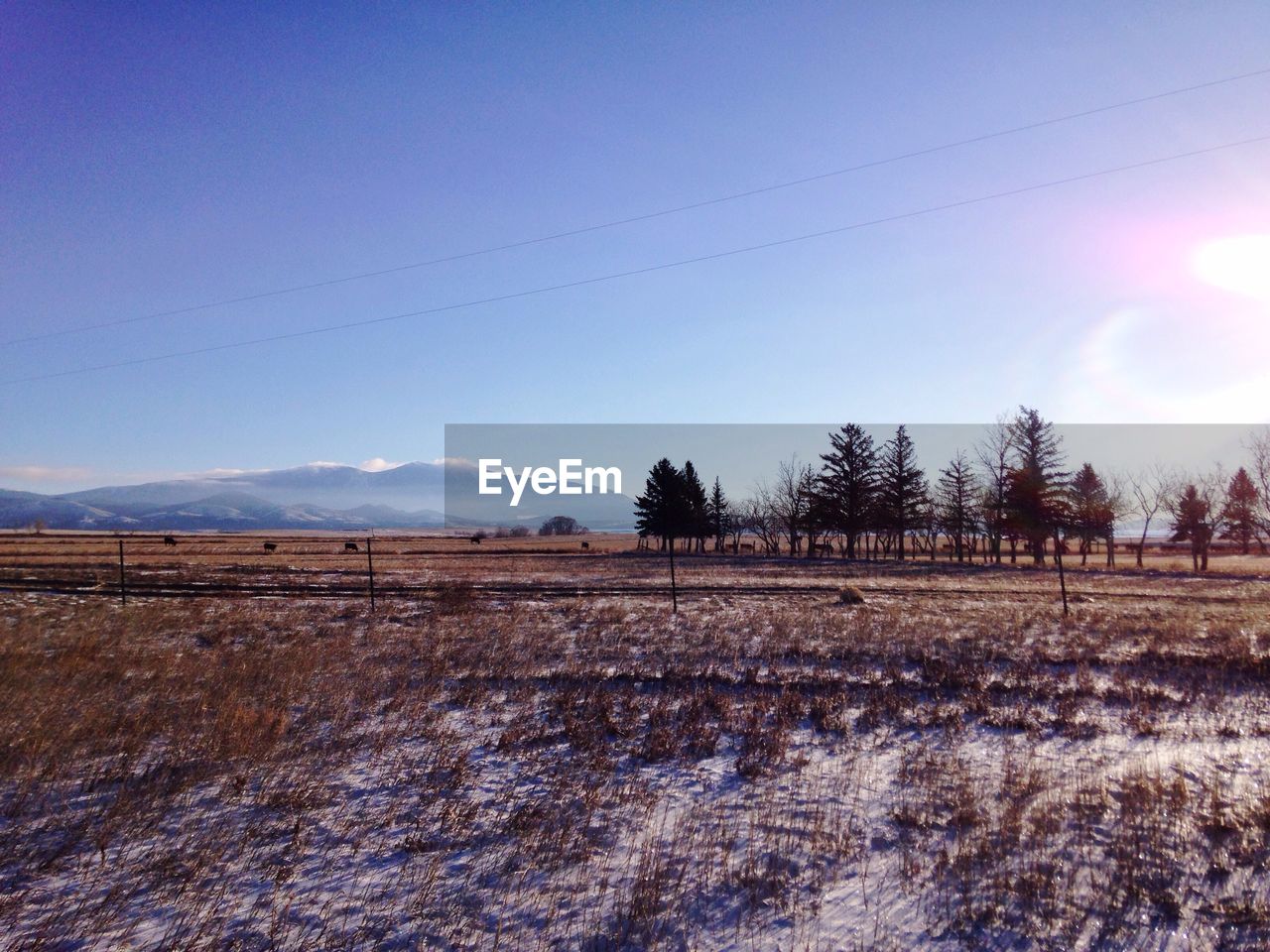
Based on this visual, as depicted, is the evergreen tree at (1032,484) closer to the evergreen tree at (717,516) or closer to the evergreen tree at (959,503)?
the evergreen tree at (959,503)

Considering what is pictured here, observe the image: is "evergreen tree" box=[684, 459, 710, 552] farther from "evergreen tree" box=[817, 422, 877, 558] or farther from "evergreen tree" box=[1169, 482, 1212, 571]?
"evergreen tree" box=[1169, 482, 1212, 571]

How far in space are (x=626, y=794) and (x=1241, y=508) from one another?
76148 millimetres

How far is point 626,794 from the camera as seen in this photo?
26.8ft

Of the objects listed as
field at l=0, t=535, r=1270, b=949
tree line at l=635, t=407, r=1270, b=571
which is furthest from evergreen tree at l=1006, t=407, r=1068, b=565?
field at l=0, t=535, r=1270, b=949

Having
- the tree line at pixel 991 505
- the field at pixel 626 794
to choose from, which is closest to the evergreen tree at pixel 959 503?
the tree line at pixel 991 505

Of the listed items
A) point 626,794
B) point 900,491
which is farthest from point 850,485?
point 626,794

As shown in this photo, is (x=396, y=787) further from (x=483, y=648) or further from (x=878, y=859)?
(x=483, y=648)

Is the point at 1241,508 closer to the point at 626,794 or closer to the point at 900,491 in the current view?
the point at 900,491

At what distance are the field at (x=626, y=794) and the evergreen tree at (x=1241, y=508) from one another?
5766cm

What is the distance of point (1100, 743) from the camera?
10.3 meters

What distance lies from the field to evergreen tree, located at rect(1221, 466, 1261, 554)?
5766cm

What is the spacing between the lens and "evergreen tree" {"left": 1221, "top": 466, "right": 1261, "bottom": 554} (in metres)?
62.5

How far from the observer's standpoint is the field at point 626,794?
5746mm

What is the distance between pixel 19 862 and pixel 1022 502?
70.9m
